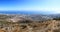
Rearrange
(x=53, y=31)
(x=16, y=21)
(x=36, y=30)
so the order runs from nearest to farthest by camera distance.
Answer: (x=53, y=31)
(x=36, y=30)
(x=16, y=21)

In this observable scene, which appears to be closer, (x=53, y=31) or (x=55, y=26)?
(x=53, y=31)

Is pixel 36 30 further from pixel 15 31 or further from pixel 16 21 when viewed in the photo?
pixel 16 21

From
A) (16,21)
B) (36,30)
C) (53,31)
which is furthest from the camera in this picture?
(16,21)

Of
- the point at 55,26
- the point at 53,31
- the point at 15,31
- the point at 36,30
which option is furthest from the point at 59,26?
the point at 15,31

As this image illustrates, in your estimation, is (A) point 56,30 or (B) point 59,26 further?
(B) point 59,26

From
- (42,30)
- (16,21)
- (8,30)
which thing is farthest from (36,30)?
(16,21)

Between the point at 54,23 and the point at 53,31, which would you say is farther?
the point at 54,23

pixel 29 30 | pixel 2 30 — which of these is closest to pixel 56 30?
pixel 29 30

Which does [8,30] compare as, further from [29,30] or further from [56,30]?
[56,30]

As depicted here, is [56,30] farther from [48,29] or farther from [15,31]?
[15,31]
